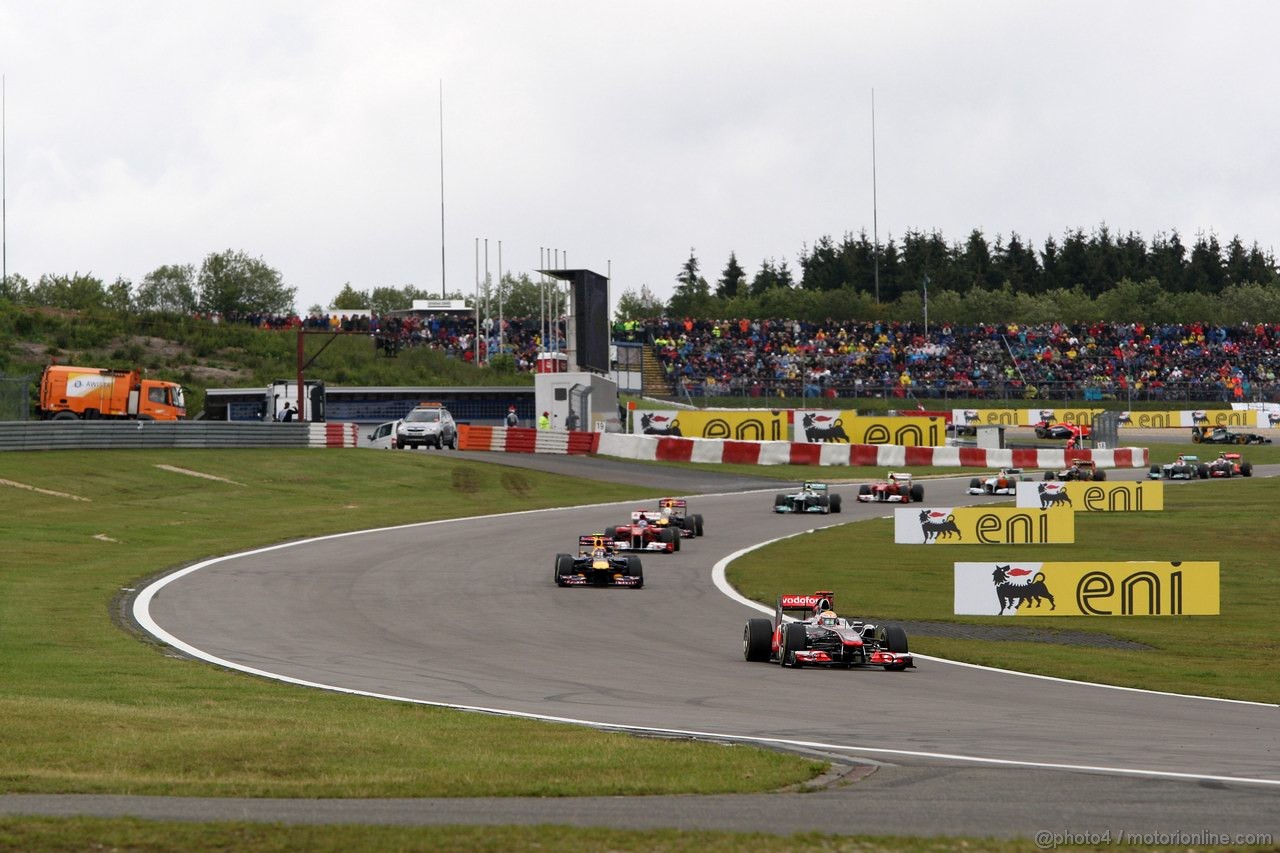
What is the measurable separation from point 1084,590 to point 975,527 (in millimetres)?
11891

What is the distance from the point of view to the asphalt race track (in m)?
9.50

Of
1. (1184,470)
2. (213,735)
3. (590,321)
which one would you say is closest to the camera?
(213,735)

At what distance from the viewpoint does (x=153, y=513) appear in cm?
4075

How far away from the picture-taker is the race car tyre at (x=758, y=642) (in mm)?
19578

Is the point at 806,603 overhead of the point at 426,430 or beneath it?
beneath

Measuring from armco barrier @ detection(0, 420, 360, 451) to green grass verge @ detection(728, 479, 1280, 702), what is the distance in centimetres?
2361

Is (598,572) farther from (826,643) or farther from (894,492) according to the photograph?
(894,492)

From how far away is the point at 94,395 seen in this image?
62156 mm

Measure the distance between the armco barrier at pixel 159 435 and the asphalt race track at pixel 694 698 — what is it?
1911 centimetres

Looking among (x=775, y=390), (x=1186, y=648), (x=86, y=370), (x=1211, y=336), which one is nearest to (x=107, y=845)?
(x=1186, y=648)

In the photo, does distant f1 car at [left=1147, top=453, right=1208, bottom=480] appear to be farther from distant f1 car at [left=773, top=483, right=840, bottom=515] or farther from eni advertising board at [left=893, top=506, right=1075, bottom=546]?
eni advertising board at [left=893, top=506, right=1075, bottom=546]

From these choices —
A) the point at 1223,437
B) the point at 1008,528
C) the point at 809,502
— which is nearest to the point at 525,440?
the point at 809,502

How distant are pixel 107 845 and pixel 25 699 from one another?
701 cm

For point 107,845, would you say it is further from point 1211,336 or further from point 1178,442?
point 1211,336
